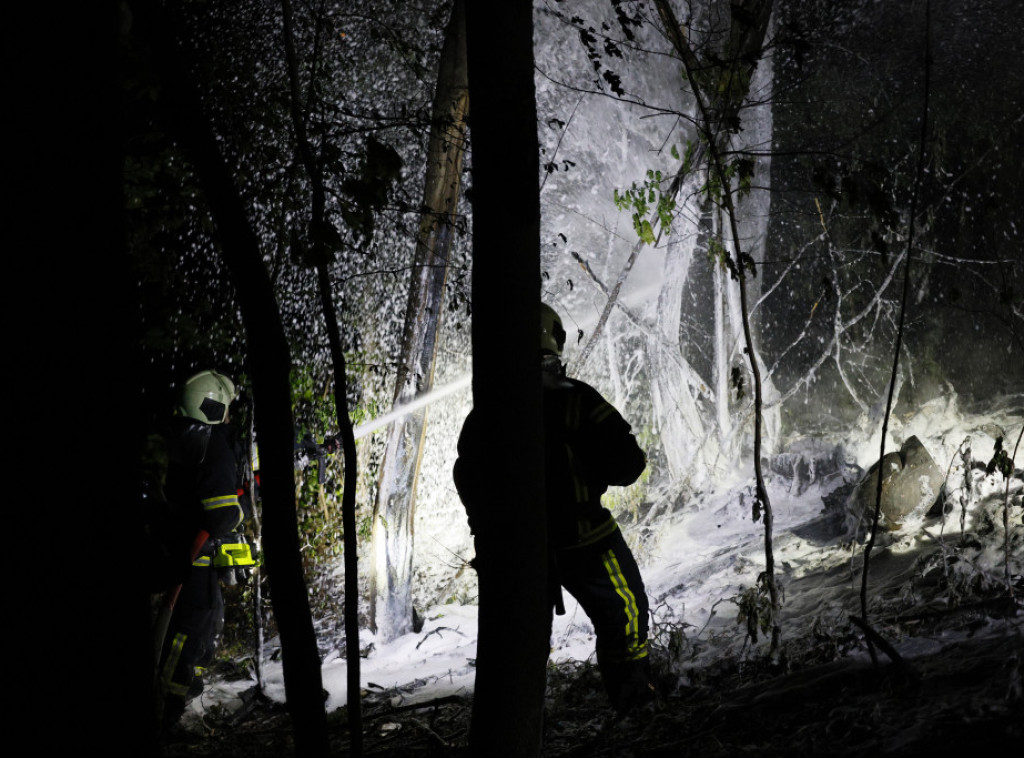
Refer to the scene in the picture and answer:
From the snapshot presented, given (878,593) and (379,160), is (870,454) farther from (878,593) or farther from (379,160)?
(379,160)

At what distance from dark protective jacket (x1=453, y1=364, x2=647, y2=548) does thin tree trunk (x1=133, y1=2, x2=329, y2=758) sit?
1096mm

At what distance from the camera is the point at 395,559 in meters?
6.38

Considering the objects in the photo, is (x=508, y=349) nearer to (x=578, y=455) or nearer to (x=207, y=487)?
(x=578, y=455)

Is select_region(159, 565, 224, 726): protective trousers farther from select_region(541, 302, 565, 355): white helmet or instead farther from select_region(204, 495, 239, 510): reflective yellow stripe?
select_region(541, 302, 565, 355): white helmet

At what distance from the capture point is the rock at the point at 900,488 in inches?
220

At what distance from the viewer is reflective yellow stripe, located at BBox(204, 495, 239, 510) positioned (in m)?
4.11

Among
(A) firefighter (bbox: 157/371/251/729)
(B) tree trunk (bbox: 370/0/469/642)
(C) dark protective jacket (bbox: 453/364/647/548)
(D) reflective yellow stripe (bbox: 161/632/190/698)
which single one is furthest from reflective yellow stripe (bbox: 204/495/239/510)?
(B) tree trunk (bbox: 370/0/469/642)

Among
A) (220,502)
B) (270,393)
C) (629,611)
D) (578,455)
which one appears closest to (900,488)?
(629,611)

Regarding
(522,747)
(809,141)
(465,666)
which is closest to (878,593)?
(465,666)

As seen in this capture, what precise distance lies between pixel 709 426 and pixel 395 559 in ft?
12.1

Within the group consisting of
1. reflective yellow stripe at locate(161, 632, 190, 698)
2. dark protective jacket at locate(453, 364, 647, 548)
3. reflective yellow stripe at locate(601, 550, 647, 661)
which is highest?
dark protective jacket at locate(453, 364, 647, 548)

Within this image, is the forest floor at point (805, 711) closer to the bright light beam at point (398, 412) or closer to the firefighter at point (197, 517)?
the firefighter at point (197, 517)

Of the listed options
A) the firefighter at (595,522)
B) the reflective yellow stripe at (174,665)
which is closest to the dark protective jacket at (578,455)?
the firefighter at (595,522)

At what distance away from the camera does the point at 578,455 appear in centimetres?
327
